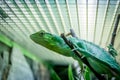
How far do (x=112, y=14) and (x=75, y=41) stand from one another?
3.34 feet

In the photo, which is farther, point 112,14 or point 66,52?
point 112,14

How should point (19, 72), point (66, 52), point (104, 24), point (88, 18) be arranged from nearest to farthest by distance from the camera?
point (66, 52), point (88, 18), point (104, 24), point (19, 72)

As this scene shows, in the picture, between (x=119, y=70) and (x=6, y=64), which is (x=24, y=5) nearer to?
(x=119, y=70)

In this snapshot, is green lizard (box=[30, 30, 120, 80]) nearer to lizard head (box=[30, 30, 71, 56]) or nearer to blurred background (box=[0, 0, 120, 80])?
lizard head (box=[30, 30, 71, 56])

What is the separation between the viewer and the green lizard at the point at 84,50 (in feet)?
1.09

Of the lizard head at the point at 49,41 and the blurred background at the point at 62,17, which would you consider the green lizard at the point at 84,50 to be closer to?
the lizard head at the point at 49,41

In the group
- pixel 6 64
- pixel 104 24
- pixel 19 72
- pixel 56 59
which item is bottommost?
pixel 56 59

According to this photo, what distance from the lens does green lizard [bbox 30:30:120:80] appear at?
13.0 inches

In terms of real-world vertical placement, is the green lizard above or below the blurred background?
above

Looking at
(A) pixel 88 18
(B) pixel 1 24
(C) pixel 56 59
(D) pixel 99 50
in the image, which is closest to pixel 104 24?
(A) pixel 88 18

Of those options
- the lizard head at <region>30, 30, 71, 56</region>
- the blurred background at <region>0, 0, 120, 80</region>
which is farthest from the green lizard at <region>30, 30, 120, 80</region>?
the blurred background at <region>0, 0, 120, 80</region>

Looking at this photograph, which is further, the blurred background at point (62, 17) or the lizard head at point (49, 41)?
the blurred background at point (62, 17)

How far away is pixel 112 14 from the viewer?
1330 mm

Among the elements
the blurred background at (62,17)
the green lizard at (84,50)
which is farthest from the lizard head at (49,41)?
the blurred background at (62,17)
